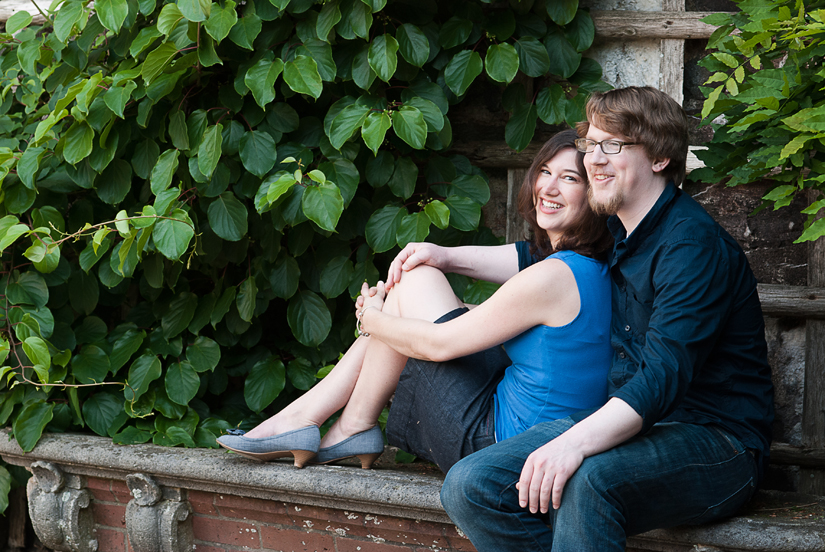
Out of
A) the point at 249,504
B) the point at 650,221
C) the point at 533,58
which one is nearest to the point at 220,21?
the point at 533,58

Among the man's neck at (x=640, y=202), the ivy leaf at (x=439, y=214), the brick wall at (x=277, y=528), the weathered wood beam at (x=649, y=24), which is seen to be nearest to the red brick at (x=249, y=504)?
the brick wall at (x=277, y=528)

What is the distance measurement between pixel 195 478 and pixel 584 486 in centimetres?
133

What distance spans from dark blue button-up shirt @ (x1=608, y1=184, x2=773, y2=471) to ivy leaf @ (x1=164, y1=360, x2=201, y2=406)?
145 centimetres

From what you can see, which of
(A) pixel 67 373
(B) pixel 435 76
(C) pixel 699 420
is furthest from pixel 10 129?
(C) pixel 699 420

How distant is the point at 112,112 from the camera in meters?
2.28

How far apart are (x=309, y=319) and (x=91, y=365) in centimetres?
80

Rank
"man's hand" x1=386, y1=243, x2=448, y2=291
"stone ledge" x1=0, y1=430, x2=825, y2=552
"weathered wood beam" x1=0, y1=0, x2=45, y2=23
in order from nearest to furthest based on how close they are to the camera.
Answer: "stone ledge" x1=0, y1=430, x2=825, y2=552 < "man's hand" x1=386, y1=243, x2=448, y2=291 < "weathered wood beam" x1=0, y1=0, x2=45, y2=23

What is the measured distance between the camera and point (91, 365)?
2504 mm

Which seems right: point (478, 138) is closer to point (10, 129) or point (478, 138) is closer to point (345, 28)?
point (345, 28)

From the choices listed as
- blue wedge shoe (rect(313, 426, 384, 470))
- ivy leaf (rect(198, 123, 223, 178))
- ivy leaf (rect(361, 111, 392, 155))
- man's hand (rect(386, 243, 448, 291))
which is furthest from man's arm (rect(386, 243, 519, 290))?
ivy leaf (rect(198, 123, 223, 178))

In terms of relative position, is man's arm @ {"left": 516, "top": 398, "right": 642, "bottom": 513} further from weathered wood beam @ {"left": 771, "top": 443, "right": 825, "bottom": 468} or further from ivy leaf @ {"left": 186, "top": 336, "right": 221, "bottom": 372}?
ivy leaf @ {"left": 186, "top": 336, "right": 221, "bottom": 372}

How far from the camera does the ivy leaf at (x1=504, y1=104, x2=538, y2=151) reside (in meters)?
2.39

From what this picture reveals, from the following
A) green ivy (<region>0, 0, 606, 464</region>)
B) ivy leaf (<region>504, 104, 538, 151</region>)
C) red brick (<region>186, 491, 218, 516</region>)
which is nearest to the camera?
green ivy (<region>0, 0, 606, 464</region>)

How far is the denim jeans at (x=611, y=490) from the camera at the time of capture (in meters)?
1.31
